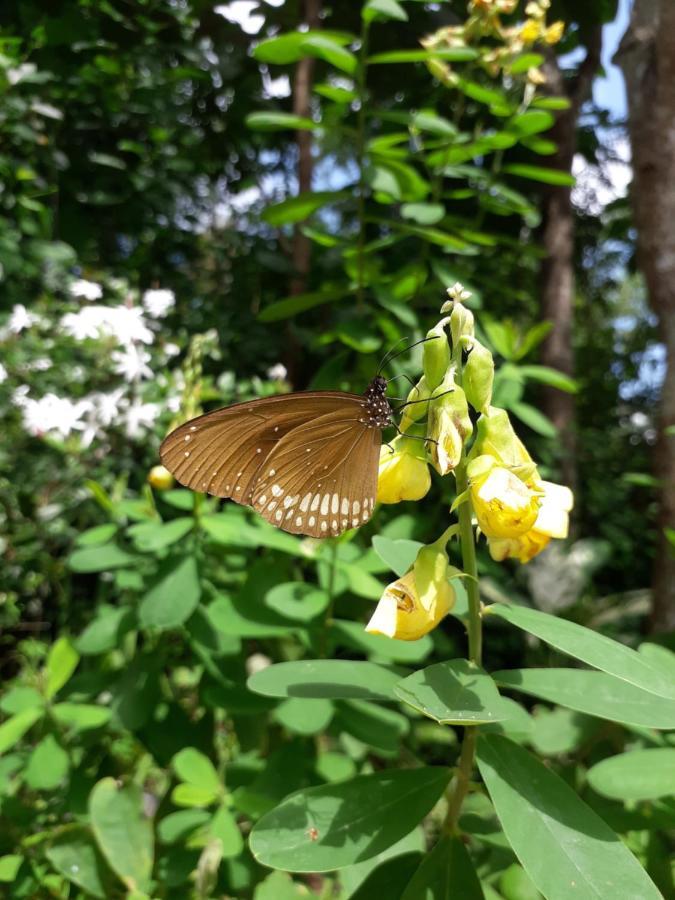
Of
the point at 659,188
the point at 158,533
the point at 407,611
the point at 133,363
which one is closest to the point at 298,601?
the point at 158,533

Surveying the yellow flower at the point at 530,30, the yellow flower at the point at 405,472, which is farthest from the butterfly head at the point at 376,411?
the yellow flower at the point at 530,30

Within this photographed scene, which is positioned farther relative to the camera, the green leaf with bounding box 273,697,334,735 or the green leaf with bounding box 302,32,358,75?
the green leaf with bounding box 302,32,358,75

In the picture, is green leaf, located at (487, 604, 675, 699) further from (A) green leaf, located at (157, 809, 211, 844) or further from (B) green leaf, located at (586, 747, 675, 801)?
(A) green leaf, located at (157, 809, 211, 844)

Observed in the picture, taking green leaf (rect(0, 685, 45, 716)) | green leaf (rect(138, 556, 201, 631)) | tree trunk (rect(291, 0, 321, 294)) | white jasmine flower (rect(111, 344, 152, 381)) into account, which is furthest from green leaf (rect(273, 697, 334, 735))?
tree trunk (rect(291, 0, 321, 294))

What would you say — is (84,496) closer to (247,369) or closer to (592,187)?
(247,369)

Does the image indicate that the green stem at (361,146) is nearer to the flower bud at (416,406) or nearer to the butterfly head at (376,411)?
the butterfly head at (376,411)
